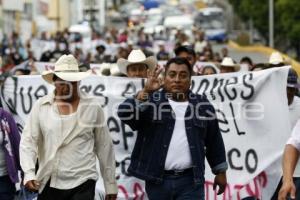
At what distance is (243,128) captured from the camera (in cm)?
977

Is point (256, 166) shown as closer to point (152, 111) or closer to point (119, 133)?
point (119, 133)

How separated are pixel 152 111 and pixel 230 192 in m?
2.28

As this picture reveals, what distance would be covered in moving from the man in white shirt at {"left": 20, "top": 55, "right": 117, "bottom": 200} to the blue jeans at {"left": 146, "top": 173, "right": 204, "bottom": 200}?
0.34m

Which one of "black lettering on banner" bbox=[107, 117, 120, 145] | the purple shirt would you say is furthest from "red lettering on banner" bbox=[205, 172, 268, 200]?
the purple shirt

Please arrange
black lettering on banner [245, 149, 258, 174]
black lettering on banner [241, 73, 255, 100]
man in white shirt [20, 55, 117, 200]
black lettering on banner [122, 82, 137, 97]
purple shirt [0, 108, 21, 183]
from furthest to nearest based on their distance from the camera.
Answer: black lettering on banner [122, 82, 137, 97], black lettering on banner [241, 73, 255, 100], black lettering on banner [245, 149, 258, 174], purple shirt [0, 108, 21, 183], man in white shirt [20, 55, 117, 200]

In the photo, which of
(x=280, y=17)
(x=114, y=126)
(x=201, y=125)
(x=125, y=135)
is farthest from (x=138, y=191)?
(x=280, y=17)

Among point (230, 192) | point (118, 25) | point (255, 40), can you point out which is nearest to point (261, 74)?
point (230, 192)

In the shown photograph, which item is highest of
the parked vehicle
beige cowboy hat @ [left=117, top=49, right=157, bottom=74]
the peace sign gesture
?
the parked vehicle

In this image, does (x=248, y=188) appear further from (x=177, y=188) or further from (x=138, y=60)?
(x=177, y=188)

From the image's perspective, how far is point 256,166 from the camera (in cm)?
962

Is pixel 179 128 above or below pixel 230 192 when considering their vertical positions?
above

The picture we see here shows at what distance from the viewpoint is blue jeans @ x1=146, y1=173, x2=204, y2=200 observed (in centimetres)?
743

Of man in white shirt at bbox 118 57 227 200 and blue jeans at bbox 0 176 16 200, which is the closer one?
man in white shirt at bbox 118 57 227 200

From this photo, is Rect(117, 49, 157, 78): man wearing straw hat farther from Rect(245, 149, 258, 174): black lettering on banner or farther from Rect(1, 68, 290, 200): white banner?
Rect(245, 149, 258, 174): black lettering on banner
